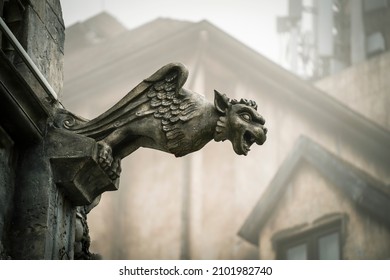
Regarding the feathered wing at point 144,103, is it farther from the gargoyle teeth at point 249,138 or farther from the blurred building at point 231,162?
the blurred building at point 231,162

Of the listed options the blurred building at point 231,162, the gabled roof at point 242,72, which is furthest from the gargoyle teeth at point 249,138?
the gabled roof at point 242,72

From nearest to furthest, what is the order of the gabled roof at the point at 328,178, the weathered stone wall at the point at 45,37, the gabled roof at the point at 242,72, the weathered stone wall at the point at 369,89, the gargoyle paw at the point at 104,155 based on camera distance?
1. the gargoyle paw at the point at 104,155
2. the weathered stone wall at the point at 45,37
3. the gabled roof at the point at 328,178
4. the gabled roof at the point at 242,72
5. the weathered stone wall at the point at 369,89

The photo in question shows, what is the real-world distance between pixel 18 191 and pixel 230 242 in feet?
45.7

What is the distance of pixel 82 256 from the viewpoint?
6848mm

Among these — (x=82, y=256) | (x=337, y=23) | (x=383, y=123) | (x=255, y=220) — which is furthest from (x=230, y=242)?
(x=82, y=256)

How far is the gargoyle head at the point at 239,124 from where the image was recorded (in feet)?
20.5

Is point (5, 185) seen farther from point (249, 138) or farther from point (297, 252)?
point (297, 252)

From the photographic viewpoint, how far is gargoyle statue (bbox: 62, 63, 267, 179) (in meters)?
6.29

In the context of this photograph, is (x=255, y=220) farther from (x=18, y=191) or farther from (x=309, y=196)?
(x=18, y=191)

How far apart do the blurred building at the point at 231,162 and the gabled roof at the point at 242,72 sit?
2cm

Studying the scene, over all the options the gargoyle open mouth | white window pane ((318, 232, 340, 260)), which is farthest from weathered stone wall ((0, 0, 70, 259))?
white window pane ((318, 232, 340, 260))

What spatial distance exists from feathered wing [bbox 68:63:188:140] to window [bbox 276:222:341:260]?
10.2m

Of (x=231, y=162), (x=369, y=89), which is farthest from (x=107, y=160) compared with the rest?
(x=369, y=89)

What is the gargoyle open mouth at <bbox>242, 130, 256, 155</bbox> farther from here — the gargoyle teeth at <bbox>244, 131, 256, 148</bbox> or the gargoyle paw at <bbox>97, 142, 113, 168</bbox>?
the gargoyle paw at <bbox>97, 142, 113, 168</bbox>
